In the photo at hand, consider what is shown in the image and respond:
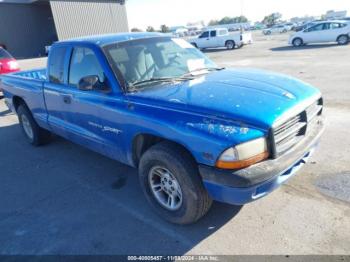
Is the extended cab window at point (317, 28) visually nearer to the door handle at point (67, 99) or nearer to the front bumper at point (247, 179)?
the door handle at point (67, 99)

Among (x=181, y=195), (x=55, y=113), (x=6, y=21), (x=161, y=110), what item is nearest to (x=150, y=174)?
(x=181, y=195)

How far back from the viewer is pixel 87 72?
4.04 meters

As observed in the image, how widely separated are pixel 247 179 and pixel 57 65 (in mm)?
3455

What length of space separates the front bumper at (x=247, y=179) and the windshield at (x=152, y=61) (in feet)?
4.79

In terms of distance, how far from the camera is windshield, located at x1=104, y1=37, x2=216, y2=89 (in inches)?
144

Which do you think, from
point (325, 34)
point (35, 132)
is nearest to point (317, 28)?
point (325, 34)

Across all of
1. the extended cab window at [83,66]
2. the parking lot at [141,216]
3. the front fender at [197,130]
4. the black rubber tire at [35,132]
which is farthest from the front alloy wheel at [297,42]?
the front fender at [197,130]

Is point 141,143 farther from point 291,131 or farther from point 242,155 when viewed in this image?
point 291,131

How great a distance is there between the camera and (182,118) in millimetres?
2861

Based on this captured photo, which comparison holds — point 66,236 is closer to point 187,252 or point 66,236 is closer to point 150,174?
point 150,174

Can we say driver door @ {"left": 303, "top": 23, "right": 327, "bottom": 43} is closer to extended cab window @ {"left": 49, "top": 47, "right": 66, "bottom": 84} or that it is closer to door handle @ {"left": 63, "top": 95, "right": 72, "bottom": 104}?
extended cab window @ {"left": 49, "top": 47, "right": 66, "bottom": 84}

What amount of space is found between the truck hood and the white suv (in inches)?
845

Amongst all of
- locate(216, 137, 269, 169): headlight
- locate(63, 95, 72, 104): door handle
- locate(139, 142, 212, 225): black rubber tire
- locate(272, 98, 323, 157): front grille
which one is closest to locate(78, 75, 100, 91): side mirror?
locate(63, 95, 72, 104): door handle

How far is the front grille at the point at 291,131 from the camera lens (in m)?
Result: 2.77
